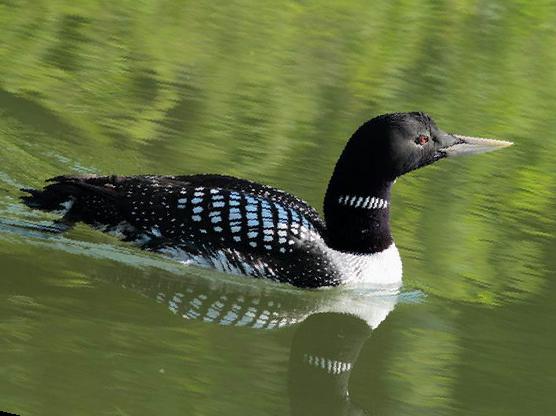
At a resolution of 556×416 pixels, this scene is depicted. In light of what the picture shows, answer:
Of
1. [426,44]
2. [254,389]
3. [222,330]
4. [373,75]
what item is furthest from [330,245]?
[426,44]

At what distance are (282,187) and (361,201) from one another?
126cm

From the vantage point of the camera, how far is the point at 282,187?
9.44 meters

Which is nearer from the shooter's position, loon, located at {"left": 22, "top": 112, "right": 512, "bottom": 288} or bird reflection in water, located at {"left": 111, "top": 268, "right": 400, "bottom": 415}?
bird reflection in water, located at {"left": 111, "top": 268, "right": 400, "bottom": 415}

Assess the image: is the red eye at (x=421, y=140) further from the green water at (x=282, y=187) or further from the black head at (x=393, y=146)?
the green water at (x=282, y=187)

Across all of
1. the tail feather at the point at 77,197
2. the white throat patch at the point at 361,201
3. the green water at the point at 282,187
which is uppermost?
the white throat patch at the point at 361,201

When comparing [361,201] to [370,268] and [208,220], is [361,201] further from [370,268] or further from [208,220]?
[208,220]

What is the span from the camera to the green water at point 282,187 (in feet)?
21.6

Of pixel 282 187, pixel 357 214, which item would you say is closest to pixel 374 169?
pixel 357 214

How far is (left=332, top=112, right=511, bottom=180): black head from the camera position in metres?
8.08

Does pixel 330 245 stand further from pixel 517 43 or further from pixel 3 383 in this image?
pixel 517 43

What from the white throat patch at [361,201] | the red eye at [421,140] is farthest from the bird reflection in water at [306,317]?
the red eye at [421,140]

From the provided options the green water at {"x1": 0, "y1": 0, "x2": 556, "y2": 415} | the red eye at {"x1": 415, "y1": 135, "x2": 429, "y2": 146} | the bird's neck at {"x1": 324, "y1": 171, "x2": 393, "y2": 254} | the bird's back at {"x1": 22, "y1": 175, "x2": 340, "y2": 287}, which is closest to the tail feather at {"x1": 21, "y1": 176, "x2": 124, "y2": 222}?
the bird's back at {"x1": 22, "y1": 175, "x2": 340, "y2": 287}

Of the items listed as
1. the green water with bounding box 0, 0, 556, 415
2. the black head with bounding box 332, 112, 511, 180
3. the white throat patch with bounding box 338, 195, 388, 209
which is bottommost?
the green water with bounding box 0, 0, 556, 415

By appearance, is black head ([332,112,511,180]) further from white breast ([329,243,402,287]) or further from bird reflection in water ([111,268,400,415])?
bird reflection in water ([111,268,400,415])
